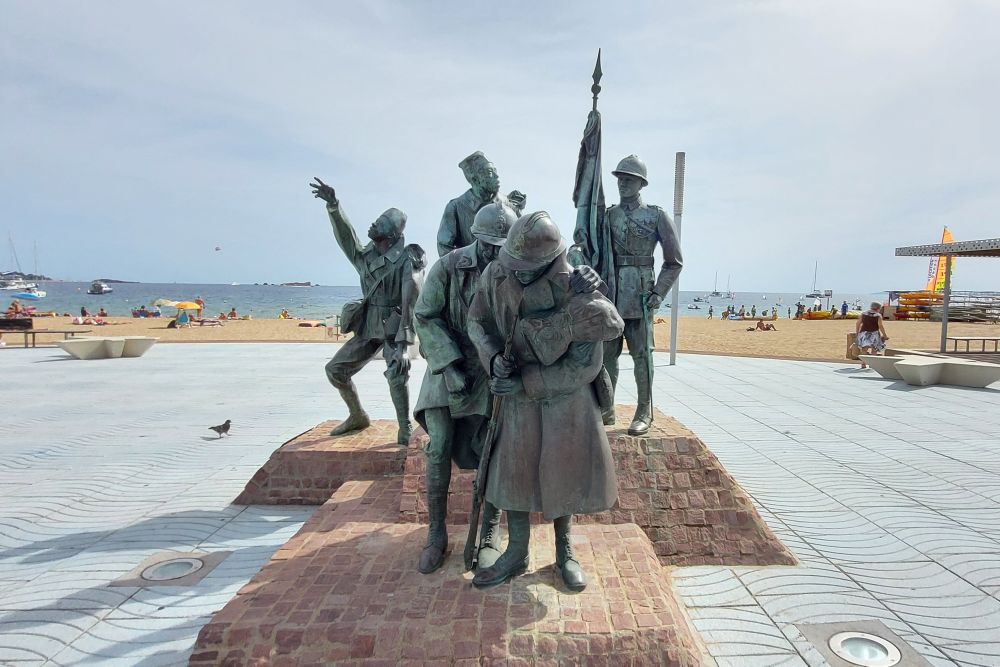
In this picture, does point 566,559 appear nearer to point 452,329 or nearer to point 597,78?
point 452,329

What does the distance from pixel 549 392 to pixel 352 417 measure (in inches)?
145

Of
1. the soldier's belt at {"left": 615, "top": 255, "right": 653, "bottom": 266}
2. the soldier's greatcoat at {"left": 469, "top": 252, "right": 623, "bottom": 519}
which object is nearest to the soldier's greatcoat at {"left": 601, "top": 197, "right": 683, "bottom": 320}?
the soldier's belt at {"left": 615, "top": 255, "right": 653, "bottom": 266}

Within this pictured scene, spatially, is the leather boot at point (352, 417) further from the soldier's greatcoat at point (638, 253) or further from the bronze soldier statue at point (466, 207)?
the soldier's greatcoat at point (638, 253)

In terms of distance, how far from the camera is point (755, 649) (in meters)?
2.97

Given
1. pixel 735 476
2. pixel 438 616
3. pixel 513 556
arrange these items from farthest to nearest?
pixel 735 476 < pixel 513 556 < pixel 438 616

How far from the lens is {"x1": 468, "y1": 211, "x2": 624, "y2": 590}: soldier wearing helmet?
2.56 meters

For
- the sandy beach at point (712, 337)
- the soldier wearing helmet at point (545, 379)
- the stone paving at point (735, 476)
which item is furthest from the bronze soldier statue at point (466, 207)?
the sandy beach at point (712, 337)

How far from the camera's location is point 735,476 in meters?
5.71

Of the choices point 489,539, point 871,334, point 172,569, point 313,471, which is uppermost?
point 871,334

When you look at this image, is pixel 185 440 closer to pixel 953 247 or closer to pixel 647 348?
pixel 647 348

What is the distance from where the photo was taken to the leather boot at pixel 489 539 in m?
3.03

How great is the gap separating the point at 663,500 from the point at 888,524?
6.32ft

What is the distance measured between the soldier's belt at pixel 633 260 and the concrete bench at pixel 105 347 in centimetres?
1498

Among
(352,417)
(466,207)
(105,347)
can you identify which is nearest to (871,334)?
(352,417)
